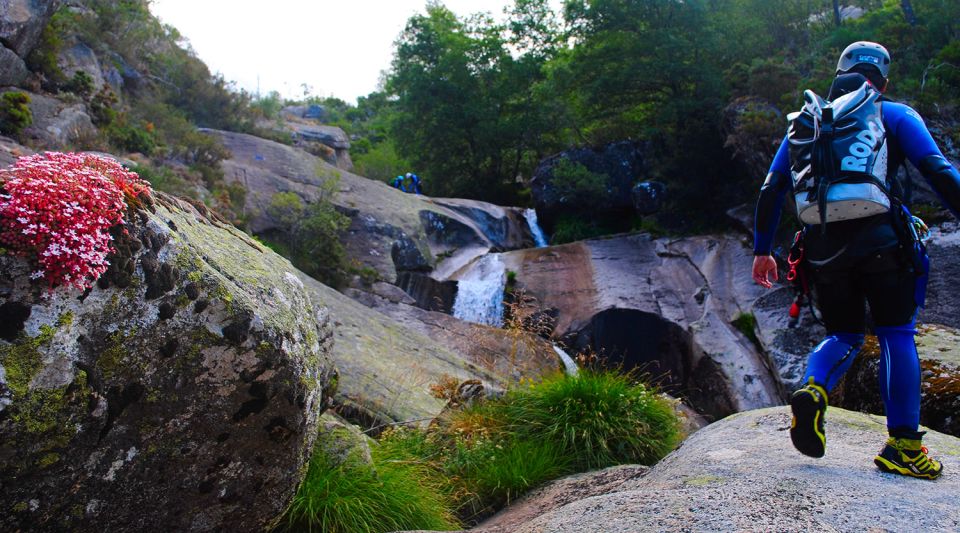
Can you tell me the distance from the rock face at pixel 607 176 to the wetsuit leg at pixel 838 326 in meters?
17.9

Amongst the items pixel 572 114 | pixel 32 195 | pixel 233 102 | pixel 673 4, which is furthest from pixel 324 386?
pixel 572 114

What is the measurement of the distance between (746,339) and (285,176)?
40.7 ft

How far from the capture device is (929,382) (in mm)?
4625

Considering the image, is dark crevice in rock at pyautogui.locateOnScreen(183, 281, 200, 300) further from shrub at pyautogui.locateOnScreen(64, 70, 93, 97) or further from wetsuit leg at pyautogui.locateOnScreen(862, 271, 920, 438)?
shrub at pyautogui.locateOnScreen(64, 70, 93, 97)

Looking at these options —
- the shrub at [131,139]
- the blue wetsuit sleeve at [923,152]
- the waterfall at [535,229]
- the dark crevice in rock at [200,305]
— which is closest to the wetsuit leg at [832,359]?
the blue wetsuit sleeve at [923,152]

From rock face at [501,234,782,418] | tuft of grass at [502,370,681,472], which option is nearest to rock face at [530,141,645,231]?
rock face at [501,234,782,418]

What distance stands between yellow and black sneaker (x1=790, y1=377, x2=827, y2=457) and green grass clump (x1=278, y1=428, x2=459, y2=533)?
2.10m

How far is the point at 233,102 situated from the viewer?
76.5 feet

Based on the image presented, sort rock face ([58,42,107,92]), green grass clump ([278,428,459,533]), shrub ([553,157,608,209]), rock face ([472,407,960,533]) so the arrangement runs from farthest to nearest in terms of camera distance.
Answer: shrub ([553,157,608,209])
rock face ([58,42,107,92])
green grass clump ([278,428,459,533])
rock face ([472,407,960,533])

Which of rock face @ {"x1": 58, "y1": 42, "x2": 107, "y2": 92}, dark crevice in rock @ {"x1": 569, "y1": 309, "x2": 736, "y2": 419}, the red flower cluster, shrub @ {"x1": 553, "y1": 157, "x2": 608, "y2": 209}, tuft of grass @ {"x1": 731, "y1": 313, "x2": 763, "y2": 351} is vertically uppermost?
rock face @ {"x1": 58, "y1": 42, "x2": 107, "y2": 92}

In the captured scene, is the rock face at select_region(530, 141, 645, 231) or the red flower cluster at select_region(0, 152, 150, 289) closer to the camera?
the red flower cluster at select_region(0, 152, 150, 289)

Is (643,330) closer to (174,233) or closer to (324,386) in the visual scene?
(324,386)

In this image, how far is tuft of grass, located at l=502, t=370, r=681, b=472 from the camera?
5.23 metres

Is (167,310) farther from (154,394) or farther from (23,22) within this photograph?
(23,22)
